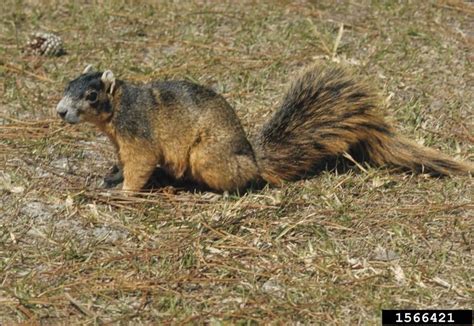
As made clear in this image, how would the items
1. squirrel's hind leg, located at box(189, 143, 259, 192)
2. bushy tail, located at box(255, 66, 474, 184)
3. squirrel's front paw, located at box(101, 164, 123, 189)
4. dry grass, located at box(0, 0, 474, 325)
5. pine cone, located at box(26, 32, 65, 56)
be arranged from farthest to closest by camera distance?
pine cone, located at box(26, 32, 65, 56) → squirrel's front paw, located at box(101, 164, 123, 189) → bushy tail, located at box(255, 66, 474, 184) → squirrel's hind leg, located at box(189, 143, 259, 192) → dry grass, located at box(0, 0, 474, 325)

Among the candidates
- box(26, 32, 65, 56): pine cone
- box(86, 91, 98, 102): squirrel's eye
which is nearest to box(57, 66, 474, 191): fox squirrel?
box(86, 91, 98, 102): squirrel's eye

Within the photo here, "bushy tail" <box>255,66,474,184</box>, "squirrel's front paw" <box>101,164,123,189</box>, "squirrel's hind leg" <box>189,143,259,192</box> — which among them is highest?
"bushy tail" <box>255,66,474,184</box>

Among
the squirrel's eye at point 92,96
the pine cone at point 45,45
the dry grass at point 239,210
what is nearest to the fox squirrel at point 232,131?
the squirrel's eye at point 92,96

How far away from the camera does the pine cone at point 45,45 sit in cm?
726

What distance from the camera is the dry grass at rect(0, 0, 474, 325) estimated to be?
4.12 meters

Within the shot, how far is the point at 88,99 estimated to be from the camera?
508cm

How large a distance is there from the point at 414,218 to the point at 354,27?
10.5 feet

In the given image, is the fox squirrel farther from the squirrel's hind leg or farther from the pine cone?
the pine cone

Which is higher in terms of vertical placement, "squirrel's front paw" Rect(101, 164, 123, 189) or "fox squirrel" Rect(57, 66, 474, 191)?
"fox squirrel" Rect(57, 66, 474, 191)

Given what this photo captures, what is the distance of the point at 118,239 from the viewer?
4.71 metres

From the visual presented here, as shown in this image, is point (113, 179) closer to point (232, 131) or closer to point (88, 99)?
point (88, 99)

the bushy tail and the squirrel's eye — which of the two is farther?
the bushy tail

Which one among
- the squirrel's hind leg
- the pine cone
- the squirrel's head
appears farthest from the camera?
the pine cone

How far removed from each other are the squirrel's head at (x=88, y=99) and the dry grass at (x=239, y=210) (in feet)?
1.52
